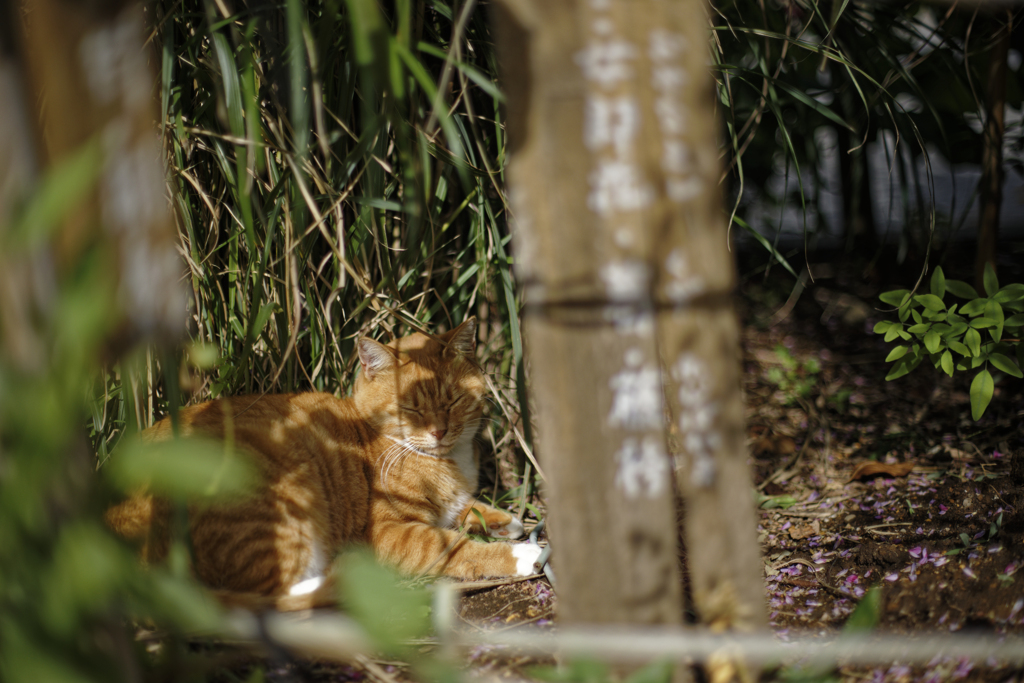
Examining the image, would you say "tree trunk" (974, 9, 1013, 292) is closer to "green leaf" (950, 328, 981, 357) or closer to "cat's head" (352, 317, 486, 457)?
"green leaf" (950, 328, 981, 357)

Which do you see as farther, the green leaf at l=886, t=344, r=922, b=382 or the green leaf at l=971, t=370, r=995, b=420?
the green leaf at l=886, t=344, r=922, b=382

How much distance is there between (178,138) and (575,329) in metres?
1.25

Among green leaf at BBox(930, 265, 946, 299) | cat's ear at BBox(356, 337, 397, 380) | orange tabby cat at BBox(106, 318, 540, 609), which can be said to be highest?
green leaf at BBox(930, 265, 946, 299)

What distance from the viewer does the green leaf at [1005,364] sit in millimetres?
1385

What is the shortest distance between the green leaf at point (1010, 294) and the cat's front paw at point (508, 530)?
47.6 inches

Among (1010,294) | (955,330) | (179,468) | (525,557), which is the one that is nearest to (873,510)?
(955,330)

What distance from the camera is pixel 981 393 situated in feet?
4.63

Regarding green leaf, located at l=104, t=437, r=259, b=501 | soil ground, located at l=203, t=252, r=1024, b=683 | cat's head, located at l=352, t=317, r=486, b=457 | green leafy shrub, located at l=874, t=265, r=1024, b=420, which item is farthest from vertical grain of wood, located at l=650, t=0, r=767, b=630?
cat's head, located at l=352, t=317, r=486, b=457

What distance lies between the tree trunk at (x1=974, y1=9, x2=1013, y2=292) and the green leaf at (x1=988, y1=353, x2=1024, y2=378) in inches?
19.8

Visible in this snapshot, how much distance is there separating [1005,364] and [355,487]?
4.99ft

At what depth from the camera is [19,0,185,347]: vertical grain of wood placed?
0.74 m

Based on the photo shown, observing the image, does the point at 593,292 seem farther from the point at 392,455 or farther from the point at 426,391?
the point at 392,455

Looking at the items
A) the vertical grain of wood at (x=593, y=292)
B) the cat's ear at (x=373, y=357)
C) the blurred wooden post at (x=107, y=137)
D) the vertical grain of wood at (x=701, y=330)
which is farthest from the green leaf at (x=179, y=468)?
the cat's ear at (x=373, y=357)

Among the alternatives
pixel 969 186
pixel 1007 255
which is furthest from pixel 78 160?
pixel 969 186
